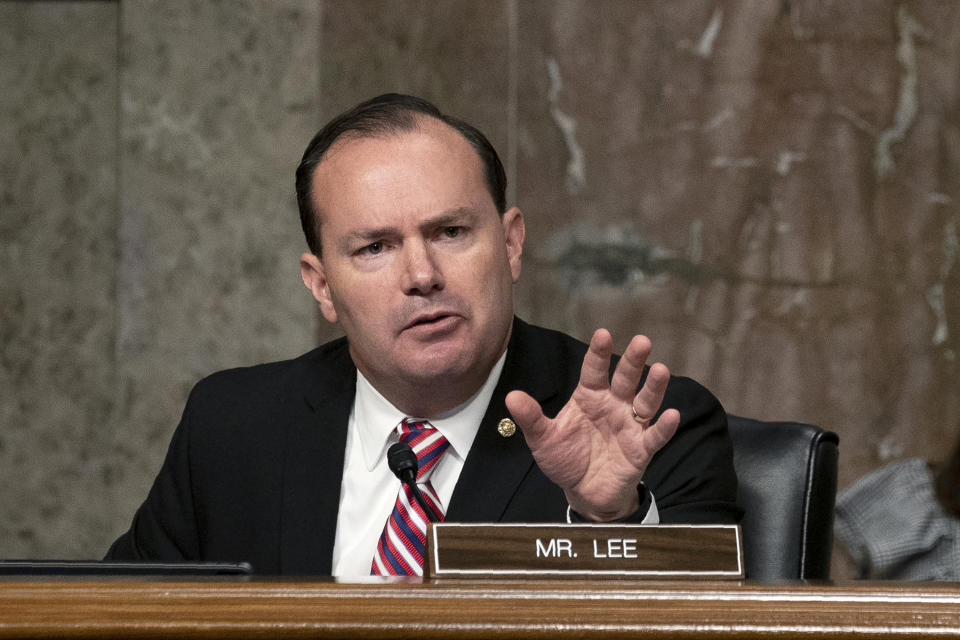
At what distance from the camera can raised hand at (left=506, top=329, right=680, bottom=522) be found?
52.5 inches

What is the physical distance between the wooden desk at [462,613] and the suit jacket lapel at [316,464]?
3.17 ft

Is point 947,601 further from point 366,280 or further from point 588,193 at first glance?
point 588,193

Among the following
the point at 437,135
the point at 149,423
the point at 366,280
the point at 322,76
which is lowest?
the point at 149,423

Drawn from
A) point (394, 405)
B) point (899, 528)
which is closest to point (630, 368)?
point (394, 405)

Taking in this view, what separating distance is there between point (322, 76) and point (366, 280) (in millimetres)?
1286

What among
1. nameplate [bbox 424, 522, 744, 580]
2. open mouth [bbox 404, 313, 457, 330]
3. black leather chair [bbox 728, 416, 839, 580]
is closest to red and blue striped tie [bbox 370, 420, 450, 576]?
open mouth [bbox 404, 313, 457, 330]

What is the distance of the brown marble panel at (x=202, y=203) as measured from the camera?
3.03 metres

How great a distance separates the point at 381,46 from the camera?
10.2 ft

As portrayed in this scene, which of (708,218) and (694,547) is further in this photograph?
(708,218)

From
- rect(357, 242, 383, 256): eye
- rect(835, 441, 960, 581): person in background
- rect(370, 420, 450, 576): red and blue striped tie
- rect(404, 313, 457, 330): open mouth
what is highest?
rect(357, 242, 383, 256): eye

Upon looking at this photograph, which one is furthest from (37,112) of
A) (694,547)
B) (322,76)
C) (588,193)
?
(694,547)

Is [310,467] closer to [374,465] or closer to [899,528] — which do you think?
[374,465]

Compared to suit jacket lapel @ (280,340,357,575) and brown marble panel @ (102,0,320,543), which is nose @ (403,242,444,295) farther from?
brown marble panel @ (102,0,320,543)

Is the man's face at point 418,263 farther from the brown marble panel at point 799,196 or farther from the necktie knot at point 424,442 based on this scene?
the brown marble panel at point 799,196
